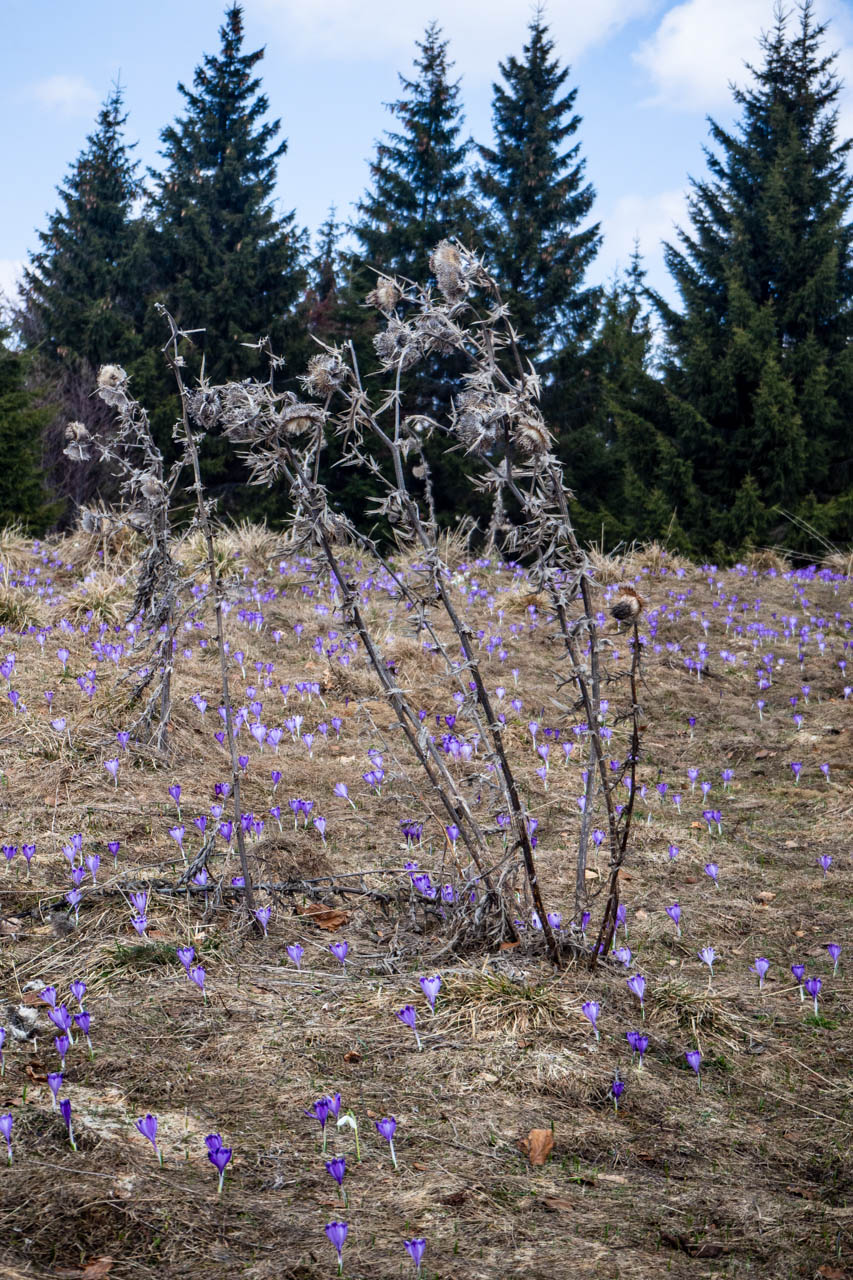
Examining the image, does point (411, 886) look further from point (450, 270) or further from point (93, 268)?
point (93, 268)

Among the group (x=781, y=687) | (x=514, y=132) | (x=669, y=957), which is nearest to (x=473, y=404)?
(x=669, y=957)

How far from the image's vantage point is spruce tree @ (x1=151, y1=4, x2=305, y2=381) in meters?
22.9

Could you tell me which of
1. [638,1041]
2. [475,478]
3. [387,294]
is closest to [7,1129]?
[638,1041]

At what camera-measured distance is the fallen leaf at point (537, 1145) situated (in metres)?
2.32

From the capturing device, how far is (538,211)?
2270 centimetres

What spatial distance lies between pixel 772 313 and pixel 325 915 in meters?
15.6

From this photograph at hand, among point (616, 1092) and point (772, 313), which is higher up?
point (772, 313)

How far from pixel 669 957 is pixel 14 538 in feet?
29.4

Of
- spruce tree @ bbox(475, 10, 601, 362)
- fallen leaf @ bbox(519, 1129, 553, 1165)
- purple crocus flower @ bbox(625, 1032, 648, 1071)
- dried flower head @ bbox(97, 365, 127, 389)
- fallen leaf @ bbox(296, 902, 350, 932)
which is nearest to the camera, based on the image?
fallen leaf @ bbox(519, 1129, 553, 1165)

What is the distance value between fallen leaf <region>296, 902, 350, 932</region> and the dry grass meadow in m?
0.01

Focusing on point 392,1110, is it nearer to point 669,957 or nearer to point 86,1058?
point 86,1058

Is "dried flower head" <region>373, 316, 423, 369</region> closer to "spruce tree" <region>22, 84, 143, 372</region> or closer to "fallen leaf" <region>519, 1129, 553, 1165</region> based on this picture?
"fallen leaf" <region>519, 1129, 553, 1165</region>

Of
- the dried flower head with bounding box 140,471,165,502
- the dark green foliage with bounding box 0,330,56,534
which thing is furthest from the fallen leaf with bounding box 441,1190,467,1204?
the dark green foliage with bounding box 0,330,56,534

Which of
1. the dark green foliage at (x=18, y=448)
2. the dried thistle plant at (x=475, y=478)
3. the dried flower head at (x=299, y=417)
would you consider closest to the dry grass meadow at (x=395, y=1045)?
the dried thistle plant at (x=475, y=478)
